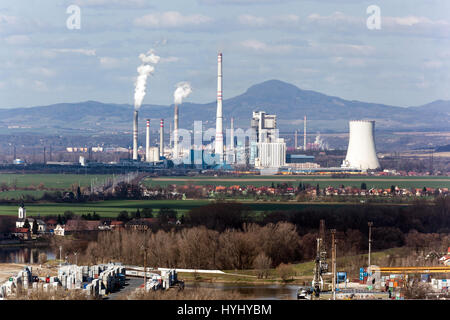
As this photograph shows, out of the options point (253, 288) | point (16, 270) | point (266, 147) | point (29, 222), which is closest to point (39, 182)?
point (29, 222)

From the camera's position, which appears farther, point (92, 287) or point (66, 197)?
point (66, 197)

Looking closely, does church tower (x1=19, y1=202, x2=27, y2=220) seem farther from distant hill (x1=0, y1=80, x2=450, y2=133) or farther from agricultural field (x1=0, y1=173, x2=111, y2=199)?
distant hill (x1=0, y1=80, x2=450, y2=133)

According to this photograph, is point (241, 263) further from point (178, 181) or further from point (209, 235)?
point (178, 181)

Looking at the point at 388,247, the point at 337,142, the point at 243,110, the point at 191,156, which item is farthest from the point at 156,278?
the point at 243,110

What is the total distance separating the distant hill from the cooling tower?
36342 mm

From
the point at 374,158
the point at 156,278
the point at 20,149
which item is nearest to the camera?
the point at 156,278

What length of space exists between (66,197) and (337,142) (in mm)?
50719

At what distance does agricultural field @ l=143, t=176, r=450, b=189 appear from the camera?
40975 mm

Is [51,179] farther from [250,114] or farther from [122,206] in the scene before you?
[250,114]

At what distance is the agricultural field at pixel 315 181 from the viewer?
40975 mm

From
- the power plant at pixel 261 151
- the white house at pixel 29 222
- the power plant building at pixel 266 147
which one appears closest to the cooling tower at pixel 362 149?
the power plant at pixel 261 151

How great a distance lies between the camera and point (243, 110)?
99.5m

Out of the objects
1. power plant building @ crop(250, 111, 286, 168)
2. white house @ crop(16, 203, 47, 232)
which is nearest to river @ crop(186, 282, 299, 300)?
white house @ crop(16, 203, 47, 232)

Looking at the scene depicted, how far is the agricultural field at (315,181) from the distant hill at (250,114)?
39232 mm
